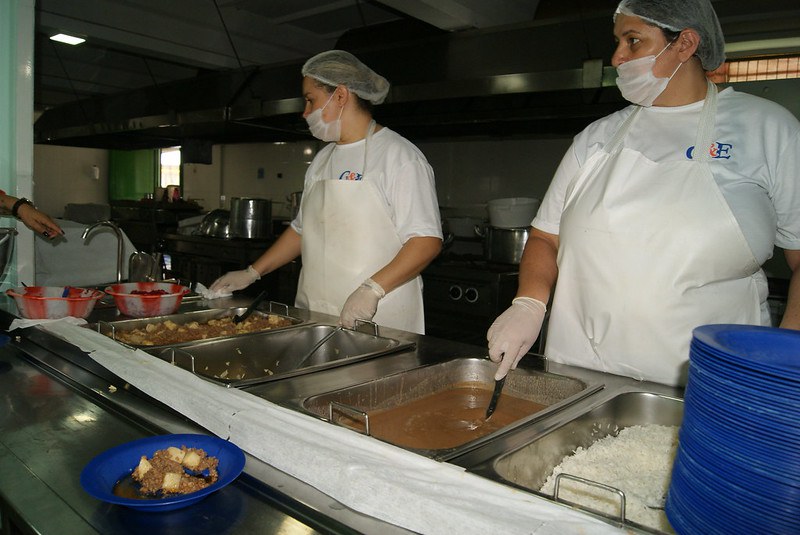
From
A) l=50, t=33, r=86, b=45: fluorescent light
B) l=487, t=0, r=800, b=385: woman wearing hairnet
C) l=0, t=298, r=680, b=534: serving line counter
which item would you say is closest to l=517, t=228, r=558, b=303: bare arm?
l=487, t=0, r=800, b=385: woman wearing hairnet

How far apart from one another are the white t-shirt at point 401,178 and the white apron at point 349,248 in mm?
33

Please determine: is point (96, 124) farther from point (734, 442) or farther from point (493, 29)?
point (734, 442)

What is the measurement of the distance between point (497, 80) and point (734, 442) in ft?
9.95

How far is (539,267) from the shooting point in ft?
5.75

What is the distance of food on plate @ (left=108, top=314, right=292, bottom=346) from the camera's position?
175cm

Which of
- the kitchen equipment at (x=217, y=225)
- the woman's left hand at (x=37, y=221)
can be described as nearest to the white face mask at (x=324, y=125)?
the woman's left hand at (x=37, y=221)

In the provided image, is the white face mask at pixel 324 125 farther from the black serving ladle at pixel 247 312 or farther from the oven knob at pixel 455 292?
the oven knob at pixel 455 292

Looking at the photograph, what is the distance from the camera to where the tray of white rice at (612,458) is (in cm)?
91

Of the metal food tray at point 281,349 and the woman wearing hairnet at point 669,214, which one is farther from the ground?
the woman wearing hairnet at point 669,214

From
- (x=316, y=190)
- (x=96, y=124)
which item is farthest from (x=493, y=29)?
(x=96, y=124)

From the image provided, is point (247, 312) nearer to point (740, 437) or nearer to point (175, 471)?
point (175, 471)

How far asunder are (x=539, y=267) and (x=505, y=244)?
2199 millimetres

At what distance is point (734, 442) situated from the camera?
0.60 metres

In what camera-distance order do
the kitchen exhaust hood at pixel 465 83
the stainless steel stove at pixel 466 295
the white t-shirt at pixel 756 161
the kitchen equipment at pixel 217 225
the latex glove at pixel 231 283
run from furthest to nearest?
the kitchen equipment at pixel 217 225 → the stainless steel stove at pixel 466 295 → the kitchen exhaust hood at pixel 465 83 → the latex glove at pixel 231 283 → the white t-shirt at pixel 756 161
